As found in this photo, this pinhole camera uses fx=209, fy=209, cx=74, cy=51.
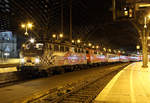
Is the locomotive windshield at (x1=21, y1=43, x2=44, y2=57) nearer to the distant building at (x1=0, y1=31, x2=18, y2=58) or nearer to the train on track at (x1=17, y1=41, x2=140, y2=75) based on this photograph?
the train on track at (x1=17, y1=41, x2=140, y2=75)

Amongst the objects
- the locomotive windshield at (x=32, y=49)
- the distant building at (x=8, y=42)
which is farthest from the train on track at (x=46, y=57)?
the distant building at (x=8, y=42)

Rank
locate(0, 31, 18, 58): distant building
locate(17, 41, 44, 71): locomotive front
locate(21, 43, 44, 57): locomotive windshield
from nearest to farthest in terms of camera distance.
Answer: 1. locate(17, 41, 44, 71): locomotive front
2. locate(21, 43, 44, 57): locomotive windshield
3. locate(0, 31, 18, 58): distant building

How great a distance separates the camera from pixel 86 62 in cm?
3181

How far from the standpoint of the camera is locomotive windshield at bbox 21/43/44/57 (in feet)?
63.3

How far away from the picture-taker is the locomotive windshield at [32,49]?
19.3m

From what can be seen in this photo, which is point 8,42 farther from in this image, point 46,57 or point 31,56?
point 46,57

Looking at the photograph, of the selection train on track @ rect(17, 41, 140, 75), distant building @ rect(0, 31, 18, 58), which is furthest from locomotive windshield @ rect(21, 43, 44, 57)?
distant building @ rect(0, 31, 18, 58)

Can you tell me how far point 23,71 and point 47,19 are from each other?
21.1m

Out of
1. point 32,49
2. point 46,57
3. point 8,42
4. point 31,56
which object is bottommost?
point 46,57

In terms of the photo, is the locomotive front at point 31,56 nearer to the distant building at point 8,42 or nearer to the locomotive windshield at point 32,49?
the locomotive windshield at point 32,49

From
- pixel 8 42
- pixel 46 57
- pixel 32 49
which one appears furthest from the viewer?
pixel 8 42

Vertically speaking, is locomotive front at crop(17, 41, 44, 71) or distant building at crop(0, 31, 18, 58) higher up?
distant building at crop(0, 31, 18, 58)

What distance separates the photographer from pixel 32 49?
19.7m

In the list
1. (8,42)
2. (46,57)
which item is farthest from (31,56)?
(8,42)
